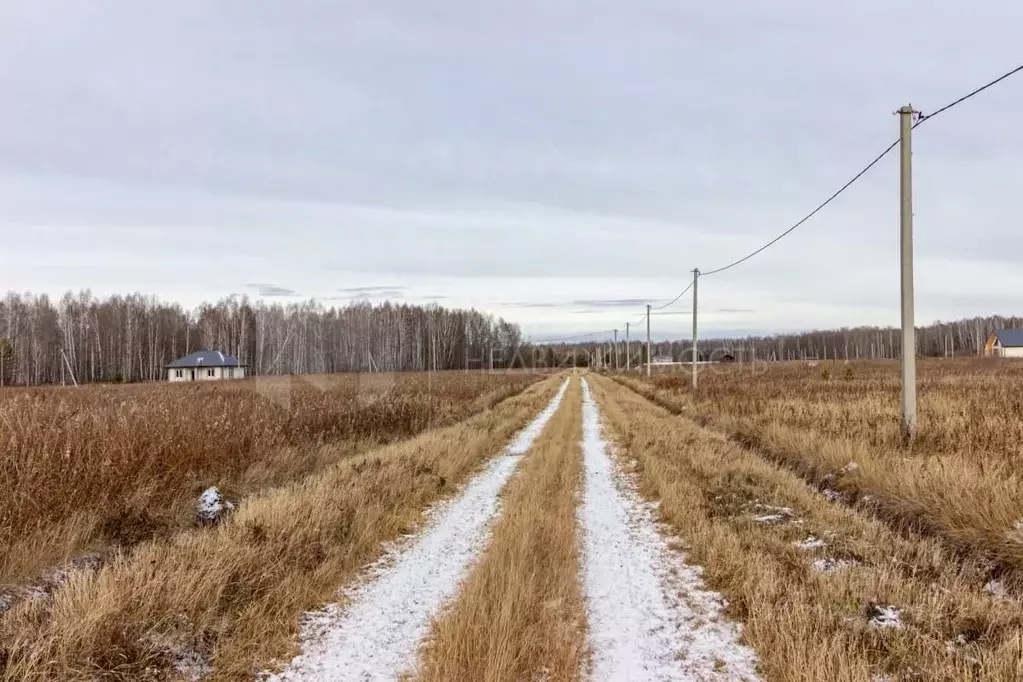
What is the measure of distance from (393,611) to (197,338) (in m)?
89.0

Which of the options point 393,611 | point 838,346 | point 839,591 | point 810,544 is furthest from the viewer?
point 838,346

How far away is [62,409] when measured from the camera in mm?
9828

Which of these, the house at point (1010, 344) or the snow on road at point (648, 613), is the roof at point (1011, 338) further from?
the snow on road at point (648, 613)

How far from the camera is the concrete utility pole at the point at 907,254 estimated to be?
9.46 metres

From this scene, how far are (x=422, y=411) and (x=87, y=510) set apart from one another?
12438mm

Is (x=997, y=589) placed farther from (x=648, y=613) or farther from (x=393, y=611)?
(x=393, y=611)

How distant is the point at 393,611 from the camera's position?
14.8 ft

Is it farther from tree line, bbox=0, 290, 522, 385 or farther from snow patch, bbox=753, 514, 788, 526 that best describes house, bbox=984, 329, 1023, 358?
snow patch, bbox=753, 514, 788, 526

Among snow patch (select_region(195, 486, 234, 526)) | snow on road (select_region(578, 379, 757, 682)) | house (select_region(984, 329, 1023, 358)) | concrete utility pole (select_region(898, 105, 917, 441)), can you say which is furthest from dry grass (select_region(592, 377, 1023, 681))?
house (select_region(984, 329, 1023, 358))

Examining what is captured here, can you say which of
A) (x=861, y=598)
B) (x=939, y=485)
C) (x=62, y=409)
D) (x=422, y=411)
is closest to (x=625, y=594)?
(x=861, y=598)

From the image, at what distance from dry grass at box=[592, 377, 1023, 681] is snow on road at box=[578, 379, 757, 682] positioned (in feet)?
0.71

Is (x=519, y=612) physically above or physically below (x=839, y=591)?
below

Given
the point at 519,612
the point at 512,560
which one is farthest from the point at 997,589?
the point at 512,560

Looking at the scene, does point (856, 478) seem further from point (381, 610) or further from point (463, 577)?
point (381, 610)
